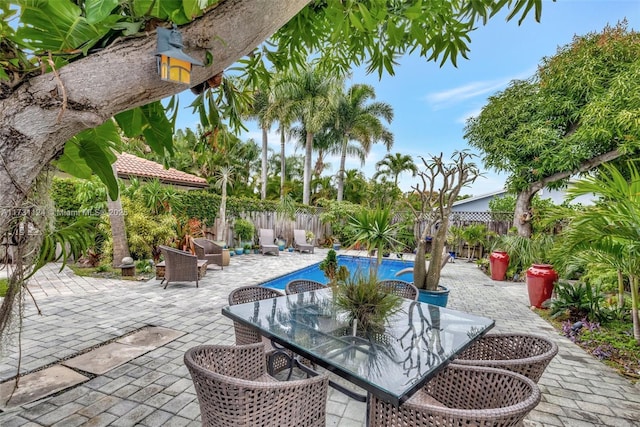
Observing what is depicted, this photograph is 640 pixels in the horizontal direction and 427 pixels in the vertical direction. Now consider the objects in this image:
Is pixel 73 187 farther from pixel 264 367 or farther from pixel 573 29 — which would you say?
pixel 573 29

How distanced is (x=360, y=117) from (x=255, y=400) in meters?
19.0

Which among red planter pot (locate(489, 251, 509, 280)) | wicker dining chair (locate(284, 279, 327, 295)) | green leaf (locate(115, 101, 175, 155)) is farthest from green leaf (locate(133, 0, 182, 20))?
red planter pot (locate(489, 251, 509, 280))

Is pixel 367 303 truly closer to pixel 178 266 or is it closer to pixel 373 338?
pixel 373 338

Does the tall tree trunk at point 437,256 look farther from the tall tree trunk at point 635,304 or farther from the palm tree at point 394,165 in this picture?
the palm tree at point 394,165

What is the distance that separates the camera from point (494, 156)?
1086 cm

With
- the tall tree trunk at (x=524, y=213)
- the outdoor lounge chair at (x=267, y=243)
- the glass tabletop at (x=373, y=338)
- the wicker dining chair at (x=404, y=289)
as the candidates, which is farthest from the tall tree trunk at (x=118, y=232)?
the tall tree trunk at (x=524, y=213)

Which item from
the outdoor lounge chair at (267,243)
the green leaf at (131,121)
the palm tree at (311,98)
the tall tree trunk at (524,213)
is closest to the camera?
the green leaf at (131,121)

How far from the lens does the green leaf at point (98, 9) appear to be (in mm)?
751

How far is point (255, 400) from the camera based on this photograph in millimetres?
1411

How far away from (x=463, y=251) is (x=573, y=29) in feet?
26.9

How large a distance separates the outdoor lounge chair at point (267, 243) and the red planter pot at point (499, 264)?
23.6ft

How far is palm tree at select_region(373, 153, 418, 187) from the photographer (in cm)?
2107

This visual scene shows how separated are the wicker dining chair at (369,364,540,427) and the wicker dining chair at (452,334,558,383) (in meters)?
0.15

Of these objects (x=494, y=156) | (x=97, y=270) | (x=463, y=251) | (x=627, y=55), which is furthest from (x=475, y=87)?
(x=97, y=270)
